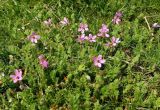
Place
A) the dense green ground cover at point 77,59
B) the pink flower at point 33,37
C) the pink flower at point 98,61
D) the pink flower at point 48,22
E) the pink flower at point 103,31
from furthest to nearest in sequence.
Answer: the pink flower at point 48,22, the pink flower at point 103,31, the pink flower at point 33,37, the pink flower at point 98,61, the dense green ground cover at point 77,59

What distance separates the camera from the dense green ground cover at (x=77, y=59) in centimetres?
374

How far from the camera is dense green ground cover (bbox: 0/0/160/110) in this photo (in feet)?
12.3

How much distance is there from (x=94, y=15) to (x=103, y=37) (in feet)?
1.87

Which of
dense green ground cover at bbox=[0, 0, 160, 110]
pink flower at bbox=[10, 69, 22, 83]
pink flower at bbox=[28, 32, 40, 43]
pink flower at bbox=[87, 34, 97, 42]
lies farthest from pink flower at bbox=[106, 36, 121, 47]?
pink flower at bbox=[10, 69, 22, 83]

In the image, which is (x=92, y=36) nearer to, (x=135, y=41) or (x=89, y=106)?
(x=135, y=41)

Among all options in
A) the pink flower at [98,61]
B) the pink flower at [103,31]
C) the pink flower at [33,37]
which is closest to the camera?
the pink flower at [98,61]

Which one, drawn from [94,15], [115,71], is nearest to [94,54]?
[115,71]

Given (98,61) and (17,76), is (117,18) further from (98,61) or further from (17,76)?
(17,76)

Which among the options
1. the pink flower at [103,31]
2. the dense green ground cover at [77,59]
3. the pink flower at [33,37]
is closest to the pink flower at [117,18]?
the dense green ground cover at [77,59]

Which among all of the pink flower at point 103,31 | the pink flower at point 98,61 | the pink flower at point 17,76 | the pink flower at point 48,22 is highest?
the pink flower at point 48,22

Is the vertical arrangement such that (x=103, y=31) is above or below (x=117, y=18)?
below

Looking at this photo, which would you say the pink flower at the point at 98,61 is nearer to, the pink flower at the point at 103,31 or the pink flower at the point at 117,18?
the pink flower at the point at 103,31

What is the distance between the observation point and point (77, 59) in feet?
13.2

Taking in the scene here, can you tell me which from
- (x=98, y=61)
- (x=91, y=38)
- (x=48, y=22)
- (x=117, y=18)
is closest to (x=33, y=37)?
(x=48, y=22)
